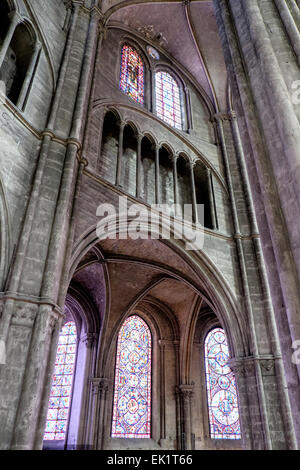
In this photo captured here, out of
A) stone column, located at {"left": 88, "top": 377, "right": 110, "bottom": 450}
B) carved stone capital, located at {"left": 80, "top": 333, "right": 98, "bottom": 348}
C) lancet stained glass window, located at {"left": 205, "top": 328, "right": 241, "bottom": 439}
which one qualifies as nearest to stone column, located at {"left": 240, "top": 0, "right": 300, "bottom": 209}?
lancet stained glass window, located at {"left": 205, "top": 328, "right": 241, "bottom": 439}

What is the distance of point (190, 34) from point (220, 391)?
14259mm

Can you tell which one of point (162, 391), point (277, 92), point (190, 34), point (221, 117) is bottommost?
point (162, 391)

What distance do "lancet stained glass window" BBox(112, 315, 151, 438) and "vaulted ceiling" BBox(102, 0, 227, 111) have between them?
9680 millimetres

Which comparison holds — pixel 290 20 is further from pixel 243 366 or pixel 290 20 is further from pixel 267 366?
pixel 243 366

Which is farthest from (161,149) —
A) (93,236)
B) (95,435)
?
(95,435)

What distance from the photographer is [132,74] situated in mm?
12977

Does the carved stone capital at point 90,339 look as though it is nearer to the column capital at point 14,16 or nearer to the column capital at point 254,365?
the column capital at point 254,365

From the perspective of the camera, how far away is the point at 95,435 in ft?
35.9

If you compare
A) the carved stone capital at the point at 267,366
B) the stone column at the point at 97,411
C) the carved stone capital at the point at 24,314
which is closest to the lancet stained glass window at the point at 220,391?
the carved stone capital at the point at 267,366

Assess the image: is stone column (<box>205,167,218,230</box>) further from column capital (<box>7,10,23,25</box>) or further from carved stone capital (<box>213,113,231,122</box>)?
column capital (<box>7,10,23,25</box>)

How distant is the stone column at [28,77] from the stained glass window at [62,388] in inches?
338

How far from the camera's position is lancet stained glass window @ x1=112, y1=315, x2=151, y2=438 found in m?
12.1

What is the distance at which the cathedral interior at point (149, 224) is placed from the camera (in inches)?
203

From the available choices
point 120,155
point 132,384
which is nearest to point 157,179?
point 120,155
